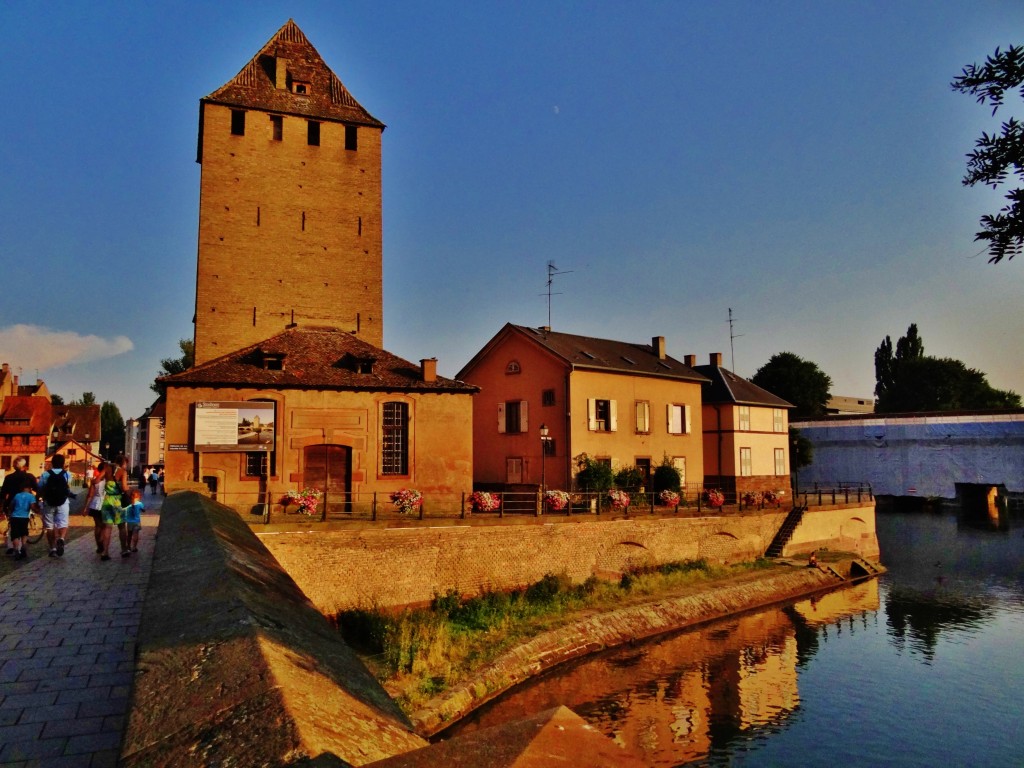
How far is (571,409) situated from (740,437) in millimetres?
12979

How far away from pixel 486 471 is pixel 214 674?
30.5 metres

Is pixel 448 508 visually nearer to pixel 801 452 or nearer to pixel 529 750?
pixel 529 750

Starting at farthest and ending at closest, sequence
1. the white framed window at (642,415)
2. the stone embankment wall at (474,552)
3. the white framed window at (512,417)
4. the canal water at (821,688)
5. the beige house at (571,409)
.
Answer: the white framed window at (642,415), the white framed window at (512,417), the beige house at (571,409), the stone embankment wall at (474,552), the canal water at (821,688)

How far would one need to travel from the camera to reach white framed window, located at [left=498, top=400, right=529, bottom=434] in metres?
32.0

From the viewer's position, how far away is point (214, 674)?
3.08m

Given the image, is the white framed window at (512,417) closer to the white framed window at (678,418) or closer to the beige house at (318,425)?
the beige house at (318,425)

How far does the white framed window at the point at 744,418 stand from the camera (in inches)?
1496

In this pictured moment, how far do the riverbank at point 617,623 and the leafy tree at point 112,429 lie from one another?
4112 inches

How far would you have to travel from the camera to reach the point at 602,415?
3145 cm

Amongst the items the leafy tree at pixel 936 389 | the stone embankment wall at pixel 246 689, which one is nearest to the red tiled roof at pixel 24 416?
the stone embankment wall at pixel 246 689

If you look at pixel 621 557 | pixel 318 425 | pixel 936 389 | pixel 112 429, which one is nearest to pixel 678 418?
pixel 621 557

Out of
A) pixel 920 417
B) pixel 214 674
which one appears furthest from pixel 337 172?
pixel 920 417

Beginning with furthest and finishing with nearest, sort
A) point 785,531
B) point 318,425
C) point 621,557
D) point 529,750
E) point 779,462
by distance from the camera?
point 779,462
point 785,531
point 621,557
point 318,425
point 529,750

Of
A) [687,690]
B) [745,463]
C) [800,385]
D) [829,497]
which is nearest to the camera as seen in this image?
Answer: [687,690]
